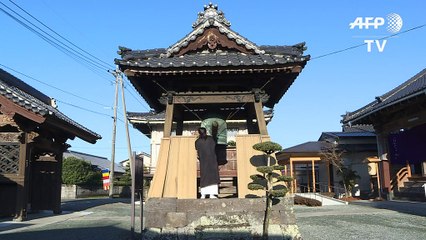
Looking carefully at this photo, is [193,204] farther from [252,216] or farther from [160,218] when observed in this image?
[252,216]

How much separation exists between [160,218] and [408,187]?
44.9 feet

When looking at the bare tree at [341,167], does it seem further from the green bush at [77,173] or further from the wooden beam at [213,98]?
the green bush at [77,173]

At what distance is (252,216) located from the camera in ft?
25.7

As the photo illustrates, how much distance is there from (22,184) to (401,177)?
16.2 metres

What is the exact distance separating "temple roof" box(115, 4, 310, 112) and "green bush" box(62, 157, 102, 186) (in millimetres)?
30341

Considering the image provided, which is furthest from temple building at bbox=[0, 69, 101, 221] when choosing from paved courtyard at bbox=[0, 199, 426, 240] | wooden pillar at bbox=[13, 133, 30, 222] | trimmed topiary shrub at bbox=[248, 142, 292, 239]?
trimmed topiary shrub at bbox=[248, 142, 292, 239]

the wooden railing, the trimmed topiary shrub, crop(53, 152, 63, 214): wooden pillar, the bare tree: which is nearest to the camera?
the trimmed topiary shrub

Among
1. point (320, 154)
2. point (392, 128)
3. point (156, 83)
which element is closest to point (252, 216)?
point (156, 83)

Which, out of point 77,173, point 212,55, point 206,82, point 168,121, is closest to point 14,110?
point 168,121

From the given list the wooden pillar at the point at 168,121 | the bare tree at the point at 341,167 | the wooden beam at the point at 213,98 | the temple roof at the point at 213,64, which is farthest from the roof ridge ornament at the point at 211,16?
the bare tree at the point at 341,167

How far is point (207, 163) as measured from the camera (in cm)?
859

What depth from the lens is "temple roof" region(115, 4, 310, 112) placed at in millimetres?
8875

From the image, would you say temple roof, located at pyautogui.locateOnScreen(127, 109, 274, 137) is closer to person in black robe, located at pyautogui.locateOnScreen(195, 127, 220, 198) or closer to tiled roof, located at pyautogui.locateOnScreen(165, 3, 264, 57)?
tiled roof, located at pyautogui.locateOnScreen(165, 3, 264, 57)

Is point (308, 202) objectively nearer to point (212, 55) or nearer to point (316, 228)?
point (316, 228)
